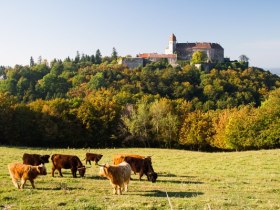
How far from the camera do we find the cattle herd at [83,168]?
626 inches

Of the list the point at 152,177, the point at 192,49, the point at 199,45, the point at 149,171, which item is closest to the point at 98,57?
the point at 192,49

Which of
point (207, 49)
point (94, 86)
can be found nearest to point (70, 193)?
point (94, 86)

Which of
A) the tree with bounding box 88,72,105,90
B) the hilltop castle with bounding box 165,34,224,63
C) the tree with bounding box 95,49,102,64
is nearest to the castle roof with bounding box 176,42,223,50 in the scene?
the hilltop castle with bounding box 165,34,224,63

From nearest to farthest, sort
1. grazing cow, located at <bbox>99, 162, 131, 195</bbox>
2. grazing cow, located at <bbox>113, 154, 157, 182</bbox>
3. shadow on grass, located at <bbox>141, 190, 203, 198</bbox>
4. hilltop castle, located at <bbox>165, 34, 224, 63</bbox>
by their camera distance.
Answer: shadow on grass, located at <bbox>141, 190, 203, 198</bbox> → grazing cow, located at <bbox>99, 162, 131, 195</bbox> → grazing cow, located at <bbox>113, 154, 157, 182</bbox> → hilltop castle, located at <bbox>165, 34, 224, 63</bbox>

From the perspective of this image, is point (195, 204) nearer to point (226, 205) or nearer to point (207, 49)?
point (226, 205)

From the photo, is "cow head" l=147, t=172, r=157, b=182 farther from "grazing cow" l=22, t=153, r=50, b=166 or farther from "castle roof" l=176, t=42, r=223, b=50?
"castle roof" l=176, t=42, r=223, b=50

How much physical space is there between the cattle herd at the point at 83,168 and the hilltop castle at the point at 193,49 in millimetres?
174622

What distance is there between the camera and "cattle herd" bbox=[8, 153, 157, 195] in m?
15.9

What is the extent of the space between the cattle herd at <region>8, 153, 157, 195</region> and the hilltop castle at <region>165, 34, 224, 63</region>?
175 meters

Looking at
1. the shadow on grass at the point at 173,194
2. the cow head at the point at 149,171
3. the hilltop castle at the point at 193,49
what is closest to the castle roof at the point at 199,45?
the hilltop castle at the point at 193,49

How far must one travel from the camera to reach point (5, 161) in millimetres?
28688

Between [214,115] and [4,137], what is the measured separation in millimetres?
37197

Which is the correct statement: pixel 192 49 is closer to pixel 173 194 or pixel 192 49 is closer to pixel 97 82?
pixel 97 82

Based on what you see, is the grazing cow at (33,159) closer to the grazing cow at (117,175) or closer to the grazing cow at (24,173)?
the grazing cow at (24,173)
